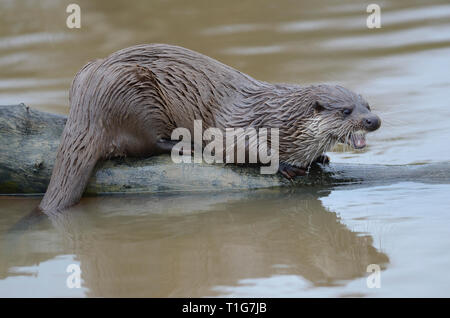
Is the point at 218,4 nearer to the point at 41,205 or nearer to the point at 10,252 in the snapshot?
the point at 41,205

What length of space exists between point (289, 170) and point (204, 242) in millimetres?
1036

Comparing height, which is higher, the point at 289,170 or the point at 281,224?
the point at 289,170

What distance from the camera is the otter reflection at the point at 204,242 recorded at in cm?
308

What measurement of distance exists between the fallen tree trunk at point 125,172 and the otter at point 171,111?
102 mm

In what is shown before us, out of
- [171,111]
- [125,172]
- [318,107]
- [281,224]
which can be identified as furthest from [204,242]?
[318,107]

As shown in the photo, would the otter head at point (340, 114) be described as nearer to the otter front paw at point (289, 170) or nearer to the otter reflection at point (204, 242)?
the otter front paw at point (289, 170)

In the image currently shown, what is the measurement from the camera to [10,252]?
3.50 meters

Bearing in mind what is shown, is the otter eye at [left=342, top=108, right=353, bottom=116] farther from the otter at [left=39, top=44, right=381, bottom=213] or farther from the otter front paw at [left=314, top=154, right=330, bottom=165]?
the otter front paw at [left=314, top=154, right=330, bottom=165]

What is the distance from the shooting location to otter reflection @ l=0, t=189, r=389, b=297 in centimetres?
308

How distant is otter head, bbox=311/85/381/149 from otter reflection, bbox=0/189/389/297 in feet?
1.21

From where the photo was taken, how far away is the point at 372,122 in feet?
14.0

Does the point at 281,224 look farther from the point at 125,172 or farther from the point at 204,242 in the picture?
the point at 125,172

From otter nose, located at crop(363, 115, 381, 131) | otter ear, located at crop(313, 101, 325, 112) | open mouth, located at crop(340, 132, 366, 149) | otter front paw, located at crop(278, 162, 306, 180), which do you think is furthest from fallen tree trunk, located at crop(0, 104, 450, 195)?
otter ear, located at crop(313, 101, 325, 112)

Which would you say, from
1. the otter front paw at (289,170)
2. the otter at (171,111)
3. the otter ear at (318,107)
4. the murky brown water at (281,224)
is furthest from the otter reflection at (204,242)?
the otter ear at (318,107)
